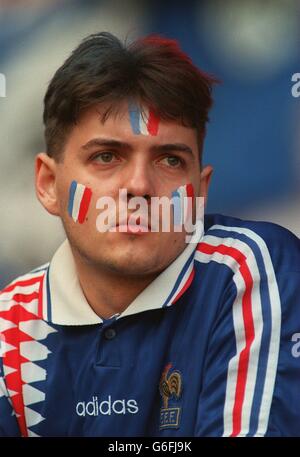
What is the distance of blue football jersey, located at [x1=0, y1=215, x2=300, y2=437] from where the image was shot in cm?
203

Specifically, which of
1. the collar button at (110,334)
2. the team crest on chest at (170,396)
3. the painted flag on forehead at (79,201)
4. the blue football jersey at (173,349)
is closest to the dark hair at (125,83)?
the painted flag on forehead at (79,201)

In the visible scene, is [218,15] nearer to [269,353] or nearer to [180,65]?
[180,65]

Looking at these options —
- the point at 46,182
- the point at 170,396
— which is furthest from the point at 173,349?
the point at 46,182

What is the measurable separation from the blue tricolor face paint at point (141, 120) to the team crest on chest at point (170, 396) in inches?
23.0

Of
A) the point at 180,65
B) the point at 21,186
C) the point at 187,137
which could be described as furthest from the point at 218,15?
the point at 21,186

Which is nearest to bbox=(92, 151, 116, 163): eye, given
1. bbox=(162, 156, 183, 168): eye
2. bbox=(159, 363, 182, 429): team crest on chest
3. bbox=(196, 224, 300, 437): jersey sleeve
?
bbox=(162, 156, 183, 168): eye

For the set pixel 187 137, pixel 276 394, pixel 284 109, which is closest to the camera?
pixel 276 394

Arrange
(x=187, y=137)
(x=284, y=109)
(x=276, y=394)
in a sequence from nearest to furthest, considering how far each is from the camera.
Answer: (x=276, y=394)
(x=187, y=137)
(x=284, y=109)

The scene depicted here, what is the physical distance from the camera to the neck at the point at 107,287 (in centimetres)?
219

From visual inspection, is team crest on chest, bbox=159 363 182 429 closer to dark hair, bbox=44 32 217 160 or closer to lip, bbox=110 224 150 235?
lip, bbox=110 224 150 235

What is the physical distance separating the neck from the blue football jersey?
3 centimetres

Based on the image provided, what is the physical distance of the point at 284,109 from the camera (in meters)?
2.31

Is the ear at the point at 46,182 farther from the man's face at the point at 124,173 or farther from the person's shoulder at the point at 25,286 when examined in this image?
the person's shoulder at the point at 25,286

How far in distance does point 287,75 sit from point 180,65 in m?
0.31
